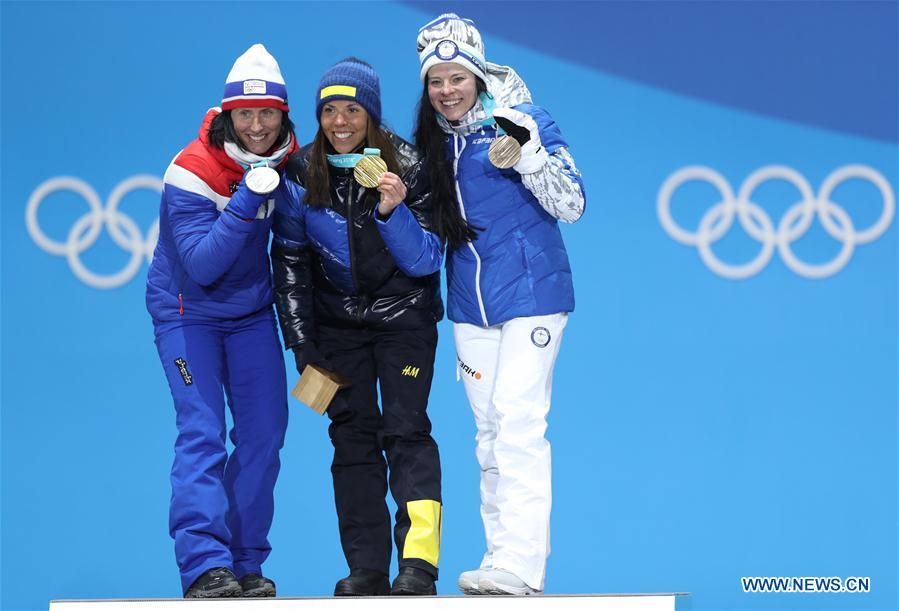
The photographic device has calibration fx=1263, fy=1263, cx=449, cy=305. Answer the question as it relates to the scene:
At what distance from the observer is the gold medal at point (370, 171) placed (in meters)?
3.72

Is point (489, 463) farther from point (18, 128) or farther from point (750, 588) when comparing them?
point (18, 128)

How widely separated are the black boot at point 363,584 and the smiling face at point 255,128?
133 cm

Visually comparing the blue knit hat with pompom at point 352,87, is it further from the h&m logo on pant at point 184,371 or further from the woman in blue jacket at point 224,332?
the h&m logo on pant at point 184,371

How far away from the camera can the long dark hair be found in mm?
3951

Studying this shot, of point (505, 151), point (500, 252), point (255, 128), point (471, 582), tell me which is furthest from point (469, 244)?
point (471, 582)

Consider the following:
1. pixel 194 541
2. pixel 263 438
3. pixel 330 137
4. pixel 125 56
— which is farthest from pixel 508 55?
pixel 194 541

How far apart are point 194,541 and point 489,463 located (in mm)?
928

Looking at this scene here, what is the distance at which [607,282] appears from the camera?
6.00 m

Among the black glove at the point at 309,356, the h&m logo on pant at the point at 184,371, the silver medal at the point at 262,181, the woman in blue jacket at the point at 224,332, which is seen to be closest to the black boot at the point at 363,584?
the woman in blue jacket at the point at 224,332

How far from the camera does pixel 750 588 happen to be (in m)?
5.76

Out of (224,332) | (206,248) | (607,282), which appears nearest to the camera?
(206,248)

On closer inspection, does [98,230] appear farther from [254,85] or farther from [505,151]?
[505,151]

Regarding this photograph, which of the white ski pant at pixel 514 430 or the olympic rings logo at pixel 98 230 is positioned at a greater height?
the olympic rings logo at pixel 98 230

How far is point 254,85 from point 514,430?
1318 mm
